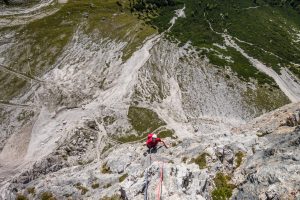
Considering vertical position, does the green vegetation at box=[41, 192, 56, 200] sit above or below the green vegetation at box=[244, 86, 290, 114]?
above

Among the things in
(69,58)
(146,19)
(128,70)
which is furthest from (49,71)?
(146,19)

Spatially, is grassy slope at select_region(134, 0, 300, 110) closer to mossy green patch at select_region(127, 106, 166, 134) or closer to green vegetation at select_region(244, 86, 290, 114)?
green vegetation at select_region(244, 86, 290, 114)

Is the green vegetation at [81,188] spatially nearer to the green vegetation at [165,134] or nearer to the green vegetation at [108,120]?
the green vegetation at [165,134]

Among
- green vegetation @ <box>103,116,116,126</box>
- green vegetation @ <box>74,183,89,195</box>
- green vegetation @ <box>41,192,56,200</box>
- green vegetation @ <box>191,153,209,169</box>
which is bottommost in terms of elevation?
green vegetation @ <box>103,116,116,126</box>

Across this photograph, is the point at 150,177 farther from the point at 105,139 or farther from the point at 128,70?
the point at 128,70

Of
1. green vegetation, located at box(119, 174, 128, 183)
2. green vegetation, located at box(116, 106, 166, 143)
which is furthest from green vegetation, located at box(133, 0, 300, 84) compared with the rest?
green vegetation, located at box(119, 174, 128, 183)
